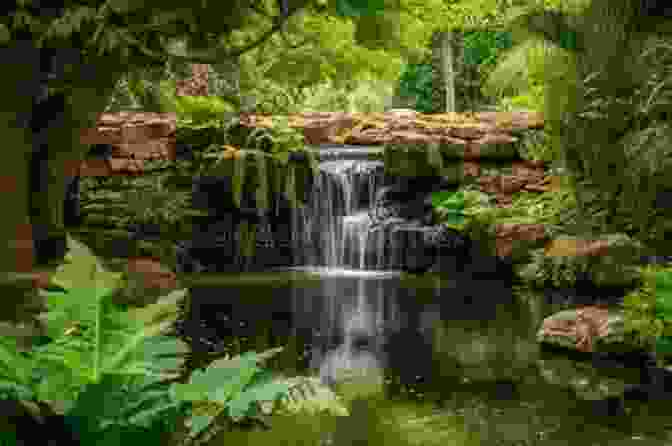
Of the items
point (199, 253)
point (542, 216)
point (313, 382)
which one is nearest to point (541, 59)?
point (542, 216)

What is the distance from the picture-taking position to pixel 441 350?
697 cm

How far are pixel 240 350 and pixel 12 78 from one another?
2.64 metres

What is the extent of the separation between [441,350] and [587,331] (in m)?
1.19

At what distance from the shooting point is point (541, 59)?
12.8 m

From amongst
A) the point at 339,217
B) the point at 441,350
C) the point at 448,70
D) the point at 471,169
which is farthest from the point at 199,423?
the point at 448,70

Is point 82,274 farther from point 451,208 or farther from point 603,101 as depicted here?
point 451,208

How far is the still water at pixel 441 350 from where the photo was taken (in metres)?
4.64

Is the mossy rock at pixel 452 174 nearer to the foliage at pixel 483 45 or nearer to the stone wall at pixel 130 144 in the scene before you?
the stone wall at pixel 130 144

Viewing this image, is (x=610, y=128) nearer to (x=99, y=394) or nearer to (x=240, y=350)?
(x=240, y=350)

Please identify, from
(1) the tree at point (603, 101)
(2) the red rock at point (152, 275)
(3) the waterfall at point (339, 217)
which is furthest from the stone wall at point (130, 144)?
(1) the tree at point (603, 101)

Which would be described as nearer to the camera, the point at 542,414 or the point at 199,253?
the point at 542,414

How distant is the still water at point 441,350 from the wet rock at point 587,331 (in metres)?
0.19

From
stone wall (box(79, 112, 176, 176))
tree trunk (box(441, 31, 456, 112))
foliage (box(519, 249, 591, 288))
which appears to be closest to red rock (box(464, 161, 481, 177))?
foliage (box(519, 249, 591, 288))

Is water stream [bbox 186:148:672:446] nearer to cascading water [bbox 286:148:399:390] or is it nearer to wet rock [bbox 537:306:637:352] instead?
cascading water [bbox 286:148:399:390]
